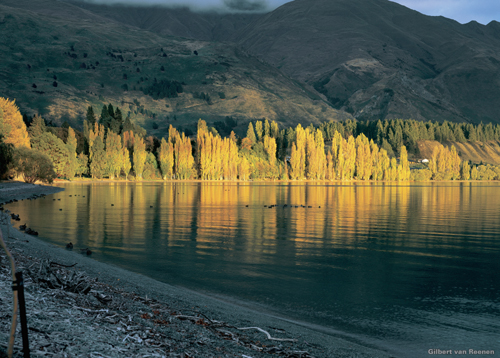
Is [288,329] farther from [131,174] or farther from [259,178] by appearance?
[259,178]

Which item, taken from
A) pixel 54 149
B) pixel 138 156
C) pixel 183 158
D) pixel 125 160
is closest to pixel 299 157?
pixel 183 158

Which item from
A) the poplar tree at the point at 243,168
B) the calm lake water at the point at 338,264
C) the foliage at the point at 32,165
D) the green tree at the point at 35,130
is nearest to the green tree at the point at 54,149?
the green tree at the point at 35,130

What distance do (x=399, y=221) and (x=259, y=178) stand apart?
448ft

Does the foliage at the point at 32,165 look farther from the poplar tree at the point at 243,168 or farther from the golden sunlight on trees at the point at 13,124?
the poplar tree at the point at 243,168

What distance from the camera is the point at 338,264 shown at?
23.5 meters

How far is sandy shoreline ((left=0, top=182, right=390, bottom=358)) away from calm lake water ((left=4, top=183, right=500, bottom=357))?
5.19ft

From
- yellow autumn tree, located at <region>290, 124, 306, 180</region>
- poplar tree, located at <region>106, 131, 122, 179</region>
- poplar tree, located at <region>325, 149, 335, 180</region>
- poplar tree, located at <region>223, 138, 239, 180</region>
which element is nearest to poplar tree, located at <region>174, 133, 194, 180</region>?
poplar tree, located at <region>223, 138, 239, 180</region>

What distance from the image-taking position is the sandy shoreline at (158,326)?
8.79m

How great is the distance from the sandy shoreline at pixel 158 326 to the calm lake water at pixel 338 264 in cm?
158

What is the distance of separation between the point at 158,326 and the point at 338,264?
14.6m

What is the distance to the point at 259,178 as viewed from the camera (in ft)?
592

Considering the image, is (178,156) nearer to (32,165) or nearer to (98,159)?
(98,159)

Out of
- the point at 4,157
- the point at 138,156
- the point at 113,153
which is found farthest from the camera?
the point at 138,156

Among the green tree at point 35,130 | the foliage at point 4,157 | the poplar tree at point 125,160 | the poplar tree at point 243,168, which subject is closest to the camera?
the foliage at point 4,157
